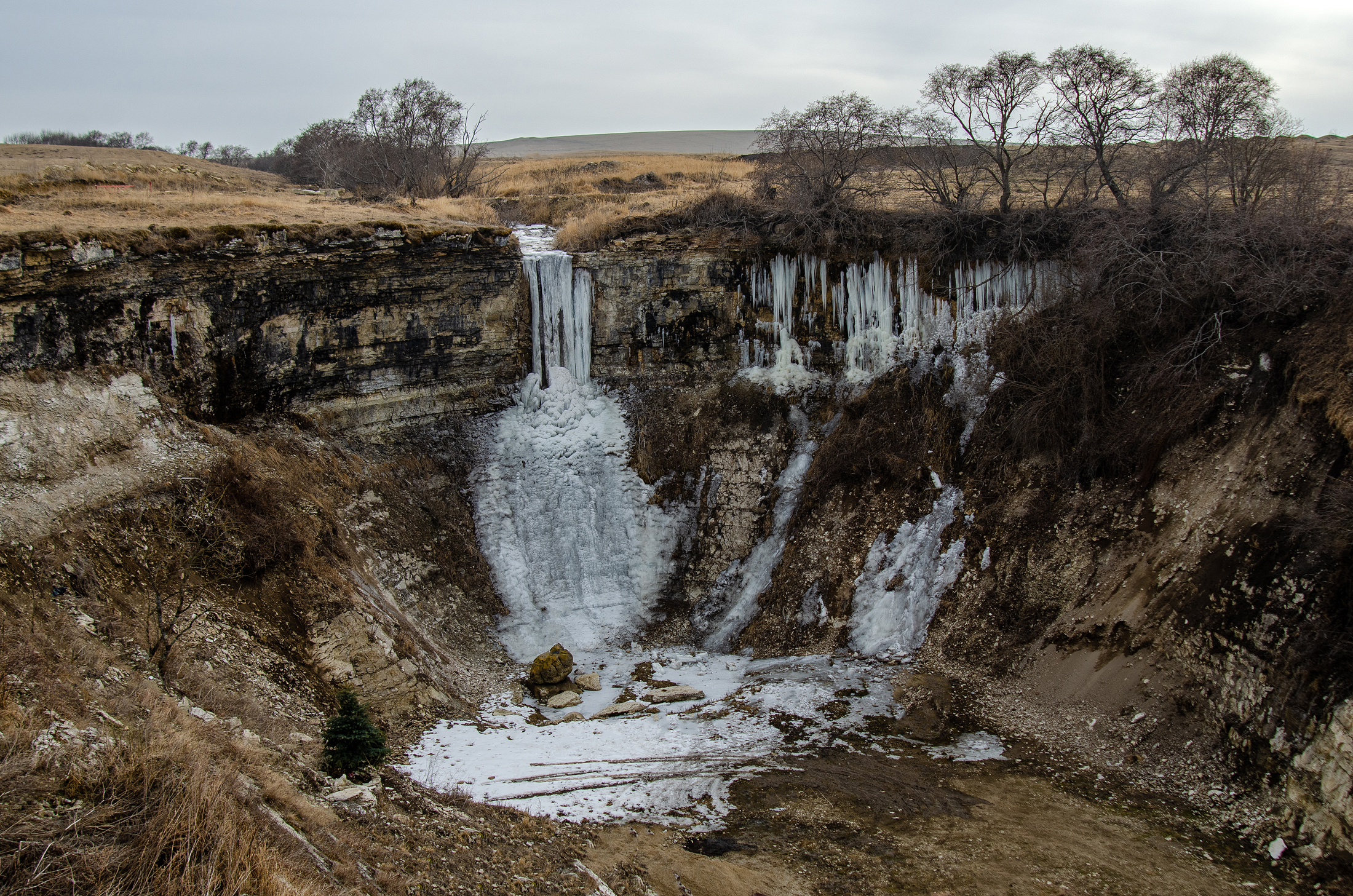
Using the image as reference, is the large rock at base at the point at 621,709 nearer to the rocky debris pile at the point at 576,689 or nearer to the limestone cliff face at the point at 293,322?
the rocky debris pile at the point at 576,689

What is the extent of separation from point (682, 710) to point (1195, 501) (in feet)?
33.5

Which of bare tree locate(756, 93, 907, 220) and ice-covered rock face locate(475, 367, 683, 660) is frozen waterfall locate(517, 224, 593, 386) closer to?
ice-covered rock face locate(475, 367, 683, 660)

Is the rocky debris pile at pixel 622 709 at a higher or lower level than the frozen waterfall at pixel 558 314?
lower

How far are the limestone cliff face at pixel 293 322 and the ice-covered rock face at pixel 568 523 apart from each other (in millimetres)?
1598

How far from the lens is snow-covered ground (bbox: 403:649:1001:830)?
11938 millimetres

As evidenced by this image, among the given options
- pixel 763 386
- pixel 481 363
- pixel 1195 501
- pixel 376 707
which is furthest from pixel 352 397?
pixel 1195 501

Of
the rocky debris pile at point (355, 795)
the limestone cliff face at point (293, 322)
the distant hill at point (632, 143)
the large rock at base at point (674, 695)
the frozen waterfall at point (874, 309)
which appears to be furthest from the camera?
the distant hill at point (632, 143)

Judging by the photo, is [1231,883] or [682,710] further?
[682,710]

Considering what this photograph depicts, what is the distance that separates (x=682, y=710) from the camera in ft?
50.7

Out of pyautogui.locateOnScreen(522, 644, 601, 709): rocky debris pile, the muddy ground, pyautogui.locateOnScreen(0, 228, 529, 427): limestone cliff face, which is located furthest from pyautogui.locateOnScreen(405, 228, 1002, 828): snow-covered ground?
pyautogui.locateOnScreen(0, 228, 529, 427): limestone cliff face

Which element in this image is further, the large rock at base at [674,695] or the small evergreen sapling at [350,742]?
the large rock at base at [674,695]

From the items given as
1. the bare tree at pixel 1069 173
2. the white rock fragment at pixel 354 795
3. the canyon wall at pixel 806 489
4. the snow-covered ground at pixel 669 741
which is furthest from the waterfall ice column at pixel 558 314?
the white rock fragment at pixel 354 795

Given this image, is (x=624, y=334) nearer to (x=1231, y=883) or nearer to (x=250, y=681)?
(x=250, y=681)

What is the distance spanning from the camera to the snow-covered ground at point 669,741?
11.9 meters
